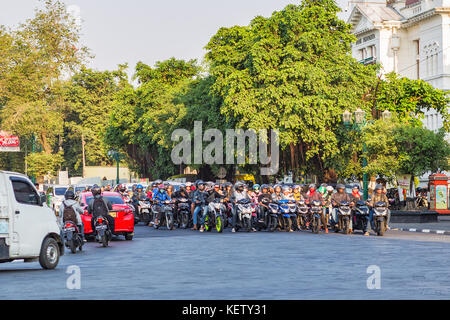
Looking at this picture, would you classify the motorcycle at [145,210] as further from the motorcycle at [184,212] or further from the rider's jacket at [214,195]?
the rider's jacket at [214,195]

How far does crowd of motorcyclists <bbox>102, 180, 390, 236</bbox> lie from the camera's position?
93.5ft

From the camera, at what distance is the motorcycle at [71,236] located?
21.5m

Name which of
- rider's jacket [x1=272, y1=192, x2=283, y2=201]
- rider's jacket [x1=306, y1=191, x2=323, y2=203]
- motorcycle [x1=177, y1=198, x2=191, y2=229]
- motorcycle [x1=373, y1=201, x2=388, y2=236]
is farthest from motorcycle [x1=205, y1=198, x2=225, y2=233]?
motorcycle [x1=373, y1=201, x2=388, y2=236]

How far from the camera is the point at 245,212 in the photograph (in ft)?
99.4

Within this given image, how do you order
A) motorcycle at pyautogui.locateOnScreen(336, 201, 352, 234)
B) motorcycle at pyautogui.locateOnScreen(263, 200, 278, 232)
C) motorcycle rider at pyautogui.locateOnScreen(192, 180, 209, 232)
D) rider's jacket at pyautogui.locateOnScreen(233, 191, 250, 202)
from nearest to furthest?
motorcycle at pyautogui.locateOnScreen(336, 201, 352, 234) → motorcycle at pyautogui.locateOnScreen(263, 200, 278, 232) → rider's jacket at pyautogui.locateOnScreen(233, 191, 250, 202) → motorcycle rider at pyautogui.locateOnScreen(192, 180, 209, 232)

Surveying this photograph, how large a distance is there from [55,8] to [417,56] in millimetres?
31914

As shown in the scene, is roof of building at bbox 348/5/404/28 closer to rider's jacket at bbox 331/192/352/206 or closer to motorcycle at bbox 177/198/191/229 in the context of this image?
motorcycle at bbox 177/198/191/229

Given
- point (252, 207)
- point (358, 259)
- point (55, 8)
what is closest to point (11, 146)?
point (55, 8)

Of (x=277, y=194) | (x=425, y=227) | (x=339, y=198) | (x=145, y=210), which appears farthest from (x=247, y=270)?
(x=145, y=210)

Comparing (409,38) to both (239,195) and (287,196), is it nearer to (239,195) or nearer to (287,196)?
(287,196)

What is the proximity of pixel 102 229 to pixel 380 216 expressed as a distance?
897cm

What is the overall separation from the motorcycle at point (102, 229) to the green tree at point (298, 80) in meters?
21.1

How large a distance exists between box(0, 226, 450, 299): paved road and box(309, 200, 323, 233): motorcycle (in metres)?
3.69
